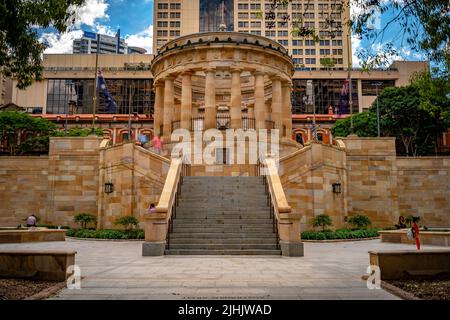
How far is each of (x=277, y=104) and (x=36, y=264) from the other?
27168 millimetres

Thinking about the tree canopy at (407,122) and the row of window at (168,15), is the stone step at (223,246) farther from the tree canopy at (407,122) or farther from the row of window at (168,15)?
the row of window at (168,15)

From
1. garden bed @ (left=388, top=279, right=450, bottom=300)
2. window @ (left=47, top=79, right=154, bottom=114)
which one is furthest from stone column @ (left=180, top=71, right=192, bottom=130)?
window @ (left=47, top=79, right=154, bottom=114)

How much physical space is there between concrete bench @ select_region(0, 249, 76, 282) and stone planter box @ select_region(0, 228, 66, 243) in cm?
1123

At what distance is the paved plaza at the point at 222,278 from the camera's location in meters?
8.18

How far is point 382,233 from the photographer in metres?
21.5

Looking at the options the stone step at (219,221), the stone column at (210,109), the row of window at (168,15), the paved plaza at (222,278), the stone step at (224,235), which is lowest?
the paved plaza at (222,278)

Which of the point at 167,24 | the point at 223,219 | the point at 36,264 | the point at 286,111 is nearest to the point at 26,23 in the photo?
the point at 36,264

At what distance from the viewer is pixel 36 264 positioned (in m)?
9.85

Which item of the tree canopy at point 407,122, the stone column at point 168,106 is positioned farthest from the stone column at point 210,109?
the tree canopy at point 407,122

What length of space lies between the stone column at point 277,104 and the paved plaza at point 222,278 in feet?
66.0

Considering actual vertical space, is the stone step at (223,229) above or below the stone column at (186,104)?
below

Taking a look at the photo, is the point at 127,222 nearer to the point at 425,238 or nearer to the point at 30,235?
the point at 30,235

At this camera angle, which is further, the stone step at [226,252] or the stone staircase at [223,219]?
the stone staircase at [223,219]
